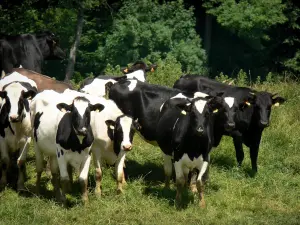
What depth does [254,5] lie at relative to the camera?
3020cm

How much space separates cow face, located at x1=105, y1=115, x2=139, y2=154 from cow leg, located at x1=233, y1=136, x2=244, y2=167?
2.61m

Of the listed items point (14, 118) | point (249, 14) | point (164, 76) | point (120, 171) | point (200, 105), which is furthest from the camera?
point (249, 14)

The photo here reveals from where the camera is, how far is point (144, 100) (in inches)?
509

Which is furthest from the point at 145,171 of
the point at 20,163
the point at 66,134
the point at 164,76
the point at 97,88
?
the point at 164,76

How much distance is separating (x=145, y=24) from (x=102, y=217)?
21.3 meters

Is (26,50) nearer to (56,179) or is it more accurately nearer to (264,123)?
(56,179)

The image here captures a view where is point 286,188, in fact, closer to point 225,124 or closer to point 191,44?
point 225,124

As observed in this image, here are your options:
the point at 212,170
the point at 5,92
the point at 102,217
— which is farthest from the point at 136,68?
the point at 102,217

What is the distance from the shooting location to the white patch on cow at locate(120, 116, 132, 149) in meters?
11.3

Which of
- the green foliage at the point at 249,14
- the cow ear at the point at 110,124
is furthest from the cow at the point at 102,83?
the green foliage at the point at 249,14

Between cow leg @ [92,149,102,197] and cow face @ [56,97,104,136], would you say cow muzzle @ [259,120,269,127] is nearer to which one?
cow leg @ [92,149,102,197]

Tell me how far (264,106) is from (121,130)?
3314 mm

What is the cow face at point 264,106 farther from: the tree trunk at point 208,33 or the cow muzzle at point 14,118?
the tree trunk at point 208,33

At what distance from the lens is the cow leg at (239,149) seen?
43.9 ft
